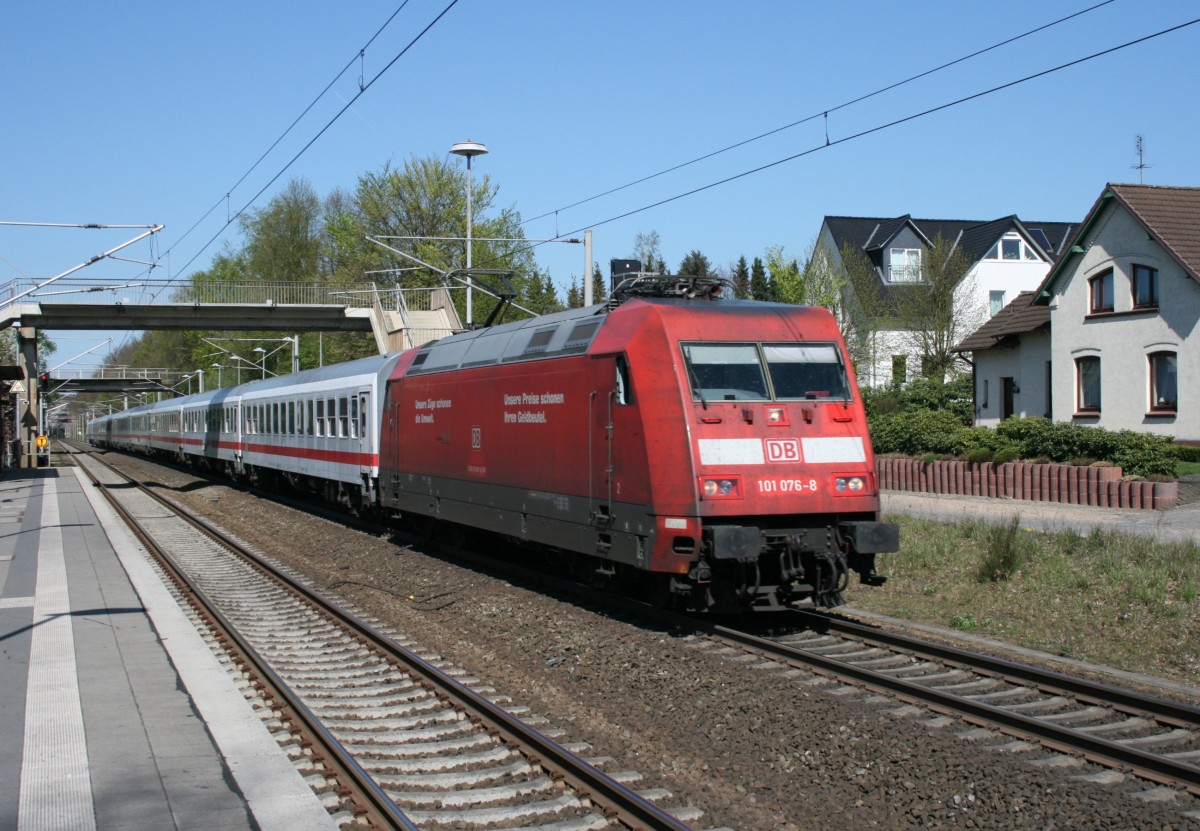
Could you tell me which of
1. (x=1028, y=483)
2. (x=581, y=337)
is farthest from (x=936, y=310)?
(x=581, y=337)

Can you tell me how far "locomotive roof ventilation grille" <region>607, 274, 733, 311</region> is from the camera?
477 inches

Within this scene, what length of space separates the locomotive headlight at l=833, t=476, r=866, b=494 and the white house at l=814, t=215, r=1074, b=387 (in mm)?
33636

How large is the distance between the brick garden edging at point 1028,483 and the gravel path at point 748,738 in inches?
382

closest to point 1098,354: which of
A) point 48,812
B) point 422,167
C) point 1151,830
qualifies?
point 1151,830

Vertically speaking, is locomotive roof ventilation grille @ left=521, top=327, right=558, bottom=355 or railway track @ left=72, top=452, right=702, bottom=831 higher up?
locomotive roof ventilation grille @ left=521, top=327, right=558, bottom=355

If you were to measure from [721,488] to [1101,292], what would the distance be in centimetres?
2151

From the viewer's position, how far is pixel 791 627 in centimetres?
1126

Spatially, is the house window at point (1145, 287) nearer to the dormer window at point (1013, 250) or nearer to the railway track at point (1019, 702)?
the railway track at point (1019, 702)

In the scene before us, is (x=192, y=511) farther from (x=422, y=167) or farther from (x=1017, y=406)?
(x=422, y=167)

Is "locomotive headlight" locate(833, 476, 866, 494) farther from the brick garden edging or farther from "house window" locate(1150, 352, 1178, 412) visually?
"house window" locate(1150, 352, 1178, 412)

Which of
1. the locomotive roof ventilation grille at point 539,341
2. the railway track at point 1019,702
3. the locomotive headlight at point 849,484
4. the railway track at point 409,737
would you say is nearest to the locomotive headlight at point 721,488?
the locomotive headlight at point 849,484

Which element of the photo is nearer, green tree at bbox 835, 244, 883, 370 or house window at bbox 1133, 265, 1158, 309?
house window at bbox 1133, 265, 1158, 309

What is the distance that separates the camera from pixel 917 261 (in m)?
47.2

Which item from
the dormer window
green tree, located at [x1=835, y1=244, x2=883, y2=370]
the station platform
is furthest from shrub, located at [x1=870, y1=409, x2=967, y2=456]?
the dormer window
